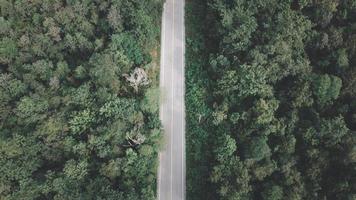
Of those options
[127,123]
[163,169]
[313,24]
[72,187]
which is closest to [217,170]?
[163,169]

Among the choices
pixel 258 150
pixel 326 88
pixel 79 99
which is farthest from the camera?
pixel 326 88

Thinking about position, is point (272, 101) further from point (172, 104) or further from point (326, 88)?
point (172, 104)

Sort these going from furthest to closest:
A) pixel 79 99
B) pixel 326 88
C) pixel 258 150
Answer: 1. pixel 326 88
2. pixel 79 99
3. pixel 258 150

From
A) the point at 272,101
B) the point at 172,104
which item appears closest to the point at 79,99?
the point at 172,104

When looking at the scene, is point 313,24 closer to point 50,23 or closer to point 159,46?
point 159,46

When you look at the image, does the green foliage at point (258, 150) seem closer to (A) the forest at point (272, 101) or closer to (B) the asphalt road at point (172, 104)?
(A) the forest at point (272, 101)

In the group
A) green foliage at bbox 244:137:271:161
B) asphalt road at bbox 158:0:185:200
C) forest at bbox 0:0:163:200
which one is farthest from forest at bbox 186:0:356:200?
forest at bbox 0:0:163:200

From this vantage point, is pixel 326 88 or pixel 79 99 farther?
pixel 326 88
